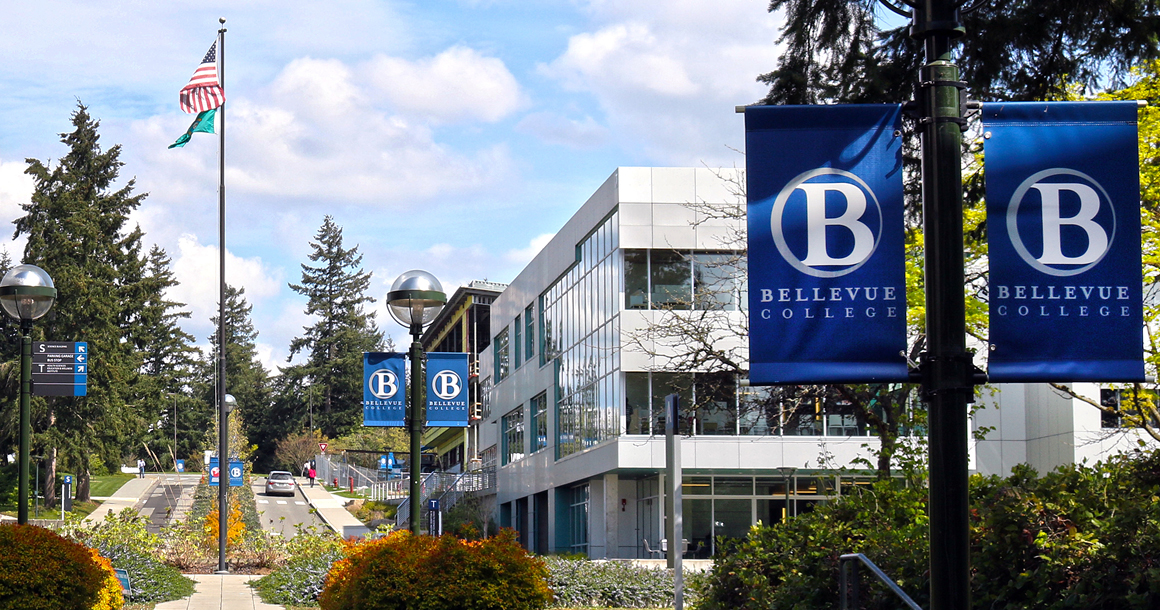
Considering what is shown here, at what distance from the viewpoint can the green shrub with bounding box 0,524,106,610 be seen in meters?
12.8

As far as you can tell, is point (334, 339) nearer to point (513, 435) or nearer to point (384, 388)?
point (513, 435)

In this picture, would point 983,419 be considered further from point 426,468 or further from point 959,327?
point 426,468

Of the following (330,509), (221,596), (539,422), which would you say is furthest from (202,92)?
(330,509)

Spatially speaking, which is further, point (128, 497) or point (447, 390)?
point (128, 497)

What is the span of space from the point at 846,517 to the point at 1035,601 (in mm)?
3385

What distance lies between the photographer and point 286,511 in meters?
67.1

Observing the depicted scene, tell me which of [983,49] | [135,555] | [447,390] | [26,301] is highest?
[983,49]

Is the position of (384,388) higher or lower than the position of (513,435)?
higher


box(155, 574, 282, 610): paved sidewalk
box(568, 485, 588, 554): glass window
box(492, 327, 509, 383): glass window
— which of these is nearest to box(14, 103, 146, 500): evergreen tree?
box(492, 327, 509, 383): glass window

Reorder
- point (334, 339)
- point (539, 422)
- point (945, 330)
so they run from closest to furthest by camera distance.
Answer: point (945, 330)
point (539, 422)
point (334, 339)

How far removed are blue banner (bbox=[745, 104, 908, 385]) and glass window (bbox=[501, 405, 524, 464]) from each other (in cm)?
4886

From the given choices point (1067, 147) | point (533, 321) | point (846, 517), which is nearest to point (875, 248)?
point (1067, 147)

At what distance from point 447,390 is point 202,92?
39.6 feet

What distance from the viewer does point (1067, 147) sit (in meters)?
5.48
